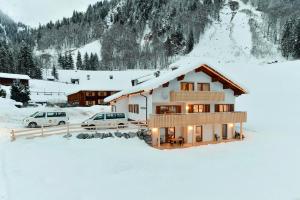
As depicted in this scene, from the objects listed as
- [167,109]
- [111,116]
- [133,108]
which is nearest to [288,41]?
[133,108]

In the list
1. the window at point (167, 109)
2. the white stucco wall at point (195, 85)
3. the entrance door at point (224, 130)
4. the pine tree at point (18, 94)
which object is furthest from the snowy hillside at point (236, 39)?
the window at point (167, 109)

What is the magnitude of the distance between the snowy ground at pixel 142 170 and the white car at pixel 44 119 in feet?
21.7

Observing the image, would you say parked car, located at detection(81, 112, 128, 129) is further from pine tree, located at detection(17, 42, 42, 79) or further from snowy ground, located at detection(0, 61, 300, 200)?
pine tree, located at detection(17, 42, 42, 79)

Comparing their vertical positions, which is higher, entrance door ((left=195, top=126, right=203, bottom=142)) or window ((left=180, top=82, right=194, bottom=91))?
window ((left=180, top=82, right=194, bottom=91))

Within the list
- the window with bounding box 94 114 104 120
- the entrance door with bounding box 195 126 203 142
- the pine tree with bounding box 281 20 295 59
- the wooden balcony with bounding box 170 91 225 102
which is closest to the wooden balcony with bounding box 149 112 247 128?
the entrance door with bounding box 195 126 203 142

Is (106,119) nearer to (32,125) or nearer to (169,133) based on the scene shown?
(169,133)

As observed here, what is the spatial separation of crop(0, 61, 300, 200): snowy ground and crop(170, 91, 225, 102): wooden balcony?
16.6 ft

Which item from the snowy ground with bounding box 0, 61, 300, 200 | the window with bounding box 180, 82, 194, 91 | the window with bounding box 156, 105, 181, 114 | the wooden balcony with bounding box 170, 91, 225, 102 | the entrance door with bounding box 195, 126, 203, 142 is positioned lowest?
the snowy ground with bounding box 0, 61, 300, 200

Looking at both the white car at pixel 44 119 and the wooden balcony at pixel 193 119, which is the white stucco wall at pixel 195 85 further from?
the white car at pixel 44 119

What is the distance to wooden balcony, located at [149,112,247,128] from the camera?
24672 millimetres

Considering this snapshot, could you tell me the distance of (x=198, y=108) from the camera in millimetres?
29266

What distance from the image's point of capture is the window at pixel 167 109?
2747 centimetres

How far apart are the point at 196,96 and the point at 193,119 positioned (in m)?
2.61

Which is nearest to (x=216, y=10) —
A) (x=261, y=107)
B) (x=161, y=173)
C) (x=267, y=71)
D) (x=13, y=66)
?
(x=267, y=71)
